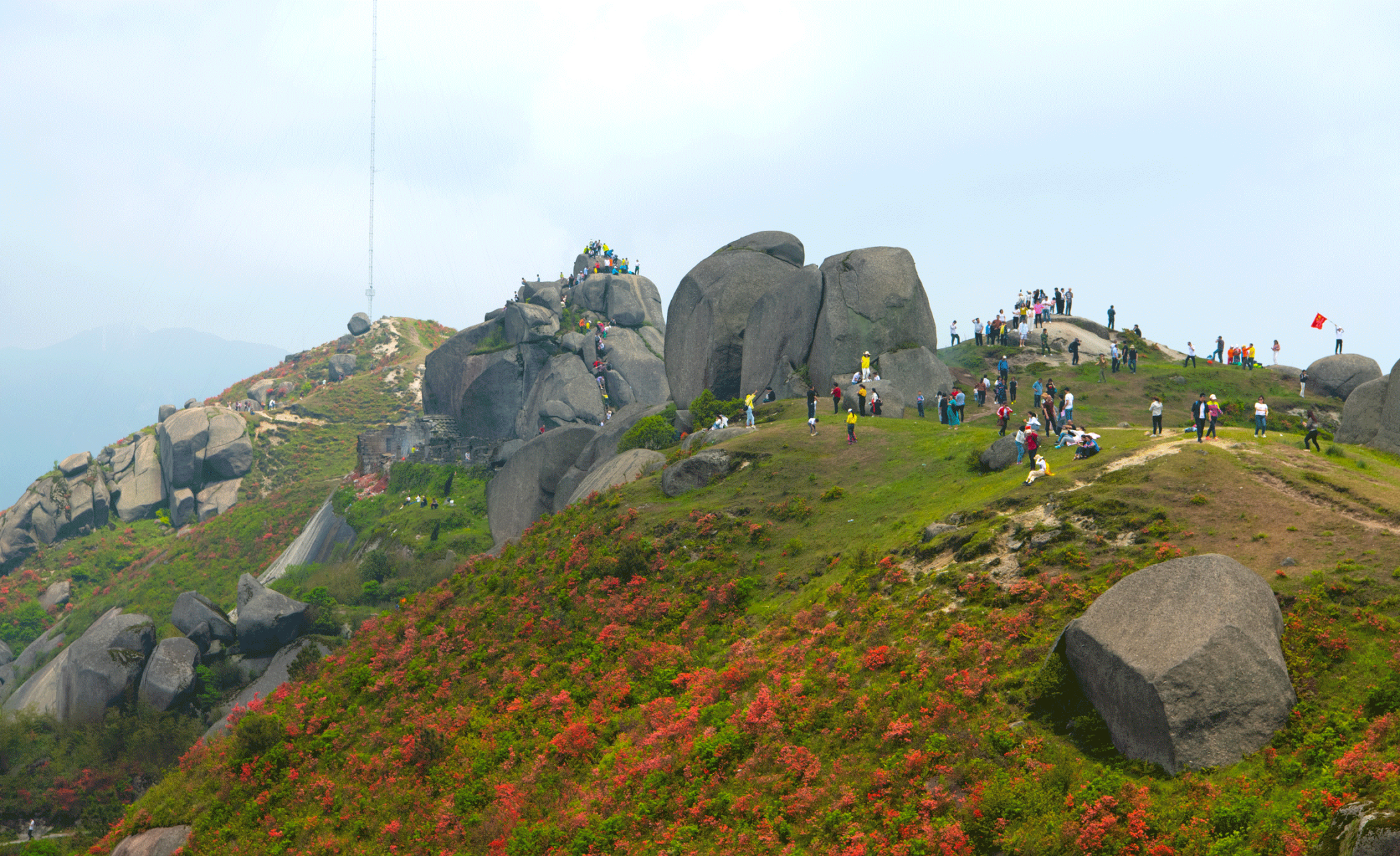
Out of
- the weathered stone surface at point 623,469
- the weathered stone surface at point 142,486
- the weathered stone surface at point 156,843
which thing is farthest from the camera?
the weathered stone surface at point 142,486

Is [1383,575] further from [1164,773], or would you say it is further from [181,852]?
[181,852]

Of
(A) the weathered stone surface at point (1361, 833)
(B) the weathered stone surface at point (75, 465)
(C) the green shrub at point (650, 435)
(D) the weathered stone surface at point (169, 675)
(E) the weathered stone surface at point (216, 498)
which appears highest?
(C) the green shrub at point (650, 435)

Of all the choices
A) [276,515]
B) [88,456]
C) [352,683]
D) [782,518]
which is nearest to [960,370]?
[782,518]

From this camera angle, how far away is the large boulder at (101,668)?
159 ft

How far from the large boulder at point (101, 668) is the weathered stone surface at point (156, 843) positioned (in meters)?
25.7

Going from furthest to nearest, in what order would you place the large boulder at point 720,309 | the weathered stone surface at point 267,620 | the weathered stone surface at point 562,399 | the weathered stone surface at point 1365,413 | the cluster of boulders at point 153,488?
the cluster of boulders at point 153,488 < the weathered stone surface at point 562,399 < the large boulder at point 720,309 < the weathered stone surface at point 267,620 < the weathered stone surface at point 1365,413

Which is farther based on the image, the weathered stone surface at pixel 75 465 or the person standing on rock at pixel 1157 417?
the weathered stone surface at pixel 75 465

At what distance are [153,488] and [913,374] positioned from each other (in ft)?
317

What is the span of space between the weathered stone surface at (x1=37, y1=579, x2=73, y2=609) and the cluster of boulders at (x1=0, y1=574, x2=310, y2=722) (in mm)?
40300

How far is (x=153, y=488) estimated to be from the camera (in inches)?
3964

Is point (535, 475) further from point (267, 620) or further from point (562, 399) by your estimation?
point (562, 399)

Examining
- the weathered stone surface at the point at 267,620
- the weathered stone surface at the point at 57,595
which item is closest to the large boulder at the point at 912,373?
the weathered stone surface at the point at 267,620

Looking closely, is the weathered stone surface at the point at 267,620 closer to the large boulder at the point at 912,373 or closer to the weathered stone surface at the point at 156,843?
the weathered stone surface at the point at 156,843

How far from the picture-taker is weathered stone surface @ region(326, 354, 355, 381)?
13200 centimetres
